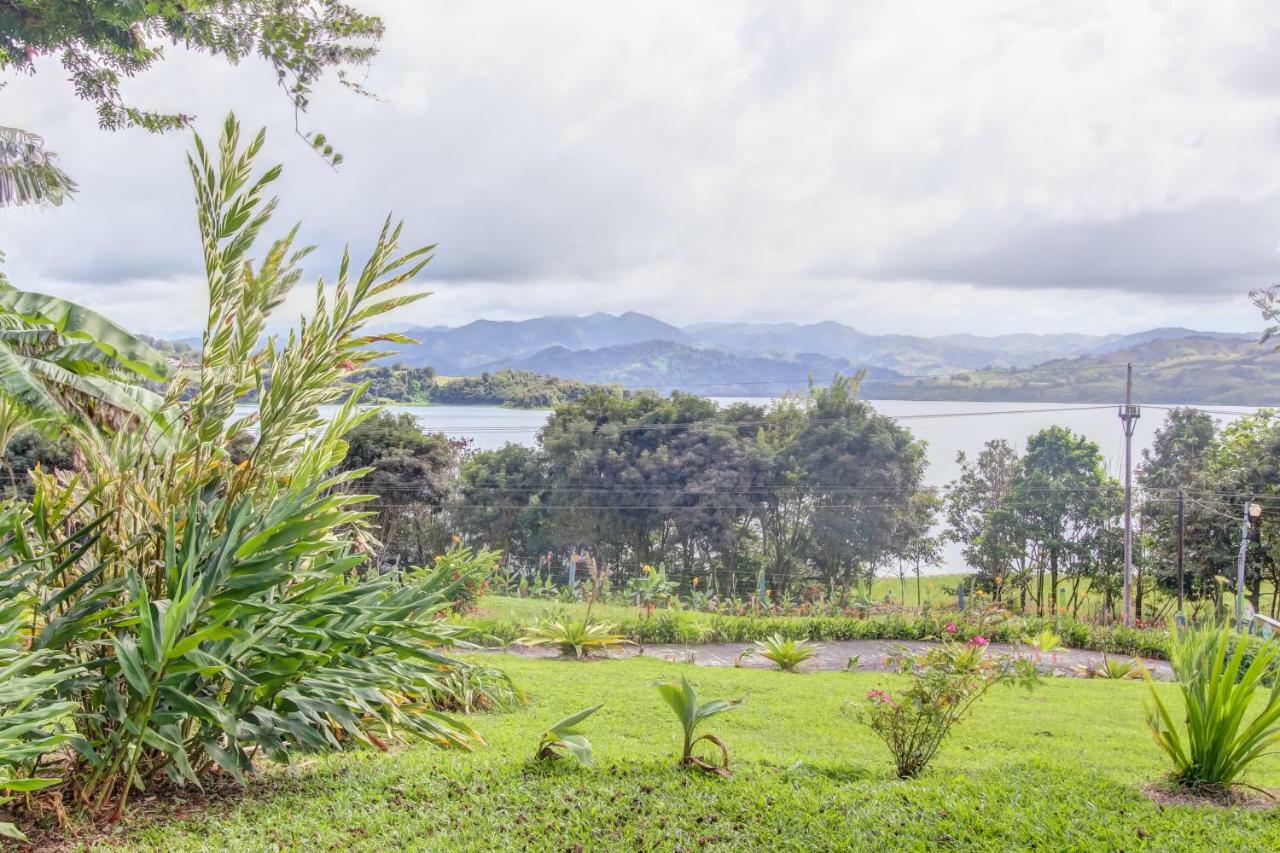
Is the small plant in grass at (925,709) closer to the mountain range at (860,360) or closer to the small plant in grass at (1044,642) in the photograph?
the mountain range at (860,360)

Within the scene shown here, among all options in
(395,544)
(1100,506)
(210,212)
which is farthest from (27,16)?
(1100,506)

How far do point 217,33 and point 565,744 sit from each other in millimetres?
6627

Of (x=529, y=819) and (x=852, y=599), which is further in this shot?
(x=852, y=599)

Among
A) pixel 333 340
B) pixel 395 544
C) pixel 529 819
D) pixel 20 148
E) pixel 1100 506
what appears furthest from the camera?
pixel 395 544

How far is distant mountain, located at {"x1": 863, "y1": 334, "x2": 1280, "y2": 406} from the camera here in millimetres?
24859

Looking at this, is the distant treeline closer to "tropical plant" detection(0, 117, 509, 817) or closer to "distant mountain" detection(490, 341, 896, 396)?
"distant mountain" detection(490, 341, 896, 396)

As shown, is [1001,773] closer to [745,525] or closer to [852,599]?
[852,599]

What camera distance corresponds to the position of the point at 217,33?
6945 millimetres

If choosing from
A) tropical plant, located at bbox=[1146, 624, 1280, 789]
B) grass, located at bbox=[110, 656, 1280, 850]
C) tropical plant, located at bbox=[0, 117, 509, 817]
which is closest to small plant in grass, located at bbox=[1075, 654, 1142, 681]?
grass, located at bbox=[110, 656, 1280, 850]

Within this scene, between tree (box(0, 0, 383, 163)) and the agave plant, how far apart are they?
5.37 meters

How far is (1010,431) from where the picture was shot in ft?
68.4

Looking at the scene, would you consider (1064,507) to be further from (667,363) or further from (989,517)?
(667,363)

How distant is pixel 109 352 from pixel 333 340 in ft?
16.3

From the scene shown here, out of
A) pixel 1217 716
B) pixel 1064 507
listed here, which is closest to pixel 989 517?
pixel 1064 507
